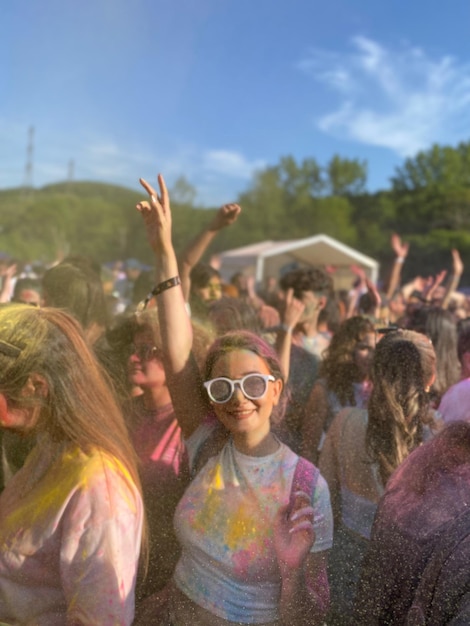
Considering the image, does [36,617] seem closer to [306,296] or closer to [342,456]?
[342,456]

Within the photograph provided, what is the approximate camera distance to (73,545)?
4.32 feet

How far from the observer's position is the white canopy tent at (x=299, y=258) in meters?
19.7

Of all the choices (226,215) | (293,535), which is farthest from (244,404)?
(226,215)

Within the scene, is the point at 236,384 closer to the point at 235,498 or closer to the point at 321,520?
the point at 235,498

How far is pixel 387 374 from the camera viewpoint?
84.7 inches

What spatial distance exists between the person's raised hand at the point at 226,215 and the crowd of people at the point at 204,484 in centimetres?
1

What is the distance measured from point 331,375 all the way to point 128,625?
180 cm

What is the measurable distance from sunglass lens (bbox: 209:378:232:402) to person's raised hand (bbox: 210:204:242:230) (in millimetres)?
682

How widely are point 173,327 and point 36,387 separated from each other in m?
0.49

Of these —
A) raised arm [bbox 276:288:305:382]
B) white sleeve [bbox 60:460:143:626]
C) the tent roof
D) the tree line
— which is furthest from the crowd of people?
the tree line

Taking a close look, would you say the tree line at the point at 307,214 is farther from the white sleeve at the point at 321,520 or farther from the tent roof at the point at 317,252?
the white sleeve at the point at 321,520

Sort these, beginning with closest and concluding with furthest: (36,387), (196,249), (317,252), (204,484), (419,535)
Result: (419,535), (36,387), (204,484), (196,249), (317,252)

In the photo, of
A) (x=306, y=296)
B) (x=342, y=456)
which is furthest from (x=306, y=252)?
(x=342, y=456)

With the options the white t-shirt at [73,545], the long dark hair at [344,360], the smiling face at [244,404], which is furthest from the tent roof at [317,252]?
the white t-shirt at [73,545]
